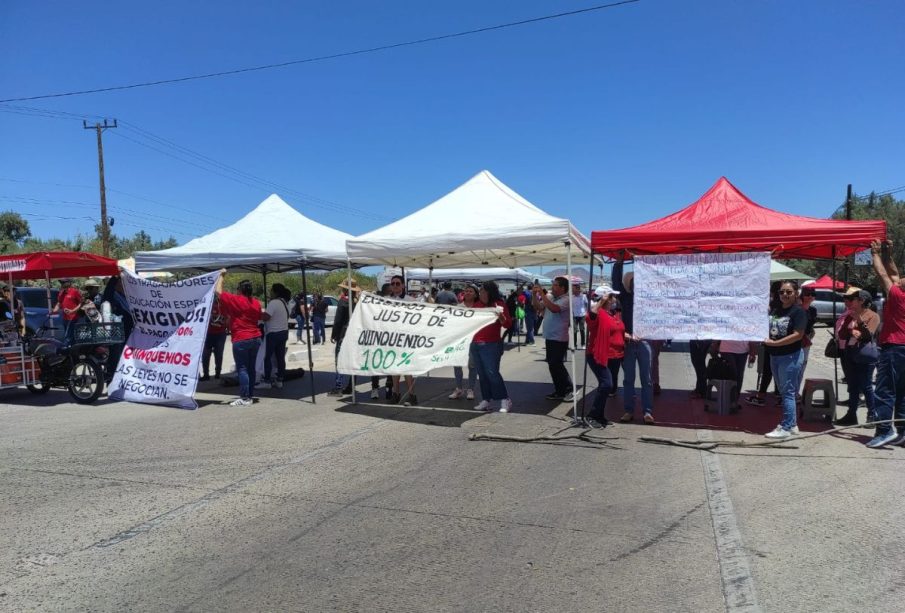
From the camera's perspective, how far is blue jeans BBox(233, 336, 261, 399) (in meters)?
9.36

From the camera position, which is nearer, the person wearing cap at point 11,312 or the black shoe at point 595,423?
the black shoe at point 595,423

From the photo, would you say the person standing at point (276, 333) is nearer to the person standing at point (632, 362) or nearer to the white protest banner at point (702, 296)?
the person standing at point (632, 362)

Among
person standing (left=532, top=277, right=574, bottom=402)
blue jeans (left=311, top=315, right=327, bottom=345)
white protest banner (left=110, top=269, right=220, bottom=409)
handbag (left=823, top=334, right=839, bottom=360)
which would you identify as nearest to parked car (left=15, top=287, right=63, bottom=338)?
blue jeans (left=311, top=315, right=327, bottom=345)

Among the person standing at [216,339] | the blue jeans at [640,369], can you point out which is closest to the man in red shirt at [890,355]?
the blue jeans at [640,369]

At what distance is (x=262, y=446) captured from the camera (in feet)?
22.5

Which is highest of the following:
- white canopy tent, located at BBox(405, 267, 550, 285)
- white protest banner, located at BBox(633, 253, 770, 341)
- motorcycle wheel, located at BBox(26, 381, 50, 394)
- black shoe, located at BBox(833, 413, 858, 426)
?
white canopy tent, located at BBox(405, 267, 550, 285)

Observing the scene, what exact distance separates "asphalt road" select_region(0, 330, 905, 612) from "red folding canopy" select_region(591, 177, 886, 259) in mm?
2339

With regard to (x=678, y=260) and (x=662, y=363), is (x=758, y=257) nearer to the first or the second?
(x=678, y=260)

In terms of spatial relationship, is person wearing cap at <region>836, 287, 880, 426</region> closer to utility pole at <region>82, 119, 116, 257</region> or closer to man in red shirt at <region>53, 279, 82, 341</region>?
Answer: man in red shirt at <region>53, 279, 82, 341</region>

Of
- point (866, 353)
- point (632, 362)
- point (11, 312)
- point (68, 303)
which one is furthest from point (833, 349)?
point (68, 303)

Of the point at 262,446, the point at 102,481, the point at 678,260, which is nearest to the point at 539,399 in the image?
the point at 678,260

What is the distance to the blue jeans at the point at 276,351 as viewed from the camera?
10.9 m

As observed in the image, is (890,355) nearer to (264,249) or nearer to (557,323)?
(557,323)

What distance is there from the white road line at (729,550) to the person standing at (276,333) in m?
7.31
